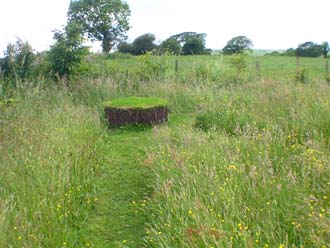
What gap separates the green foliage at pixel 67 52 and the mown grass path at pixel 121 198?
14.2 feet

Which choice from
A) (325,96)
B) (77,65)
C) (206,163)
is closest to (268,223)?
(206,163)

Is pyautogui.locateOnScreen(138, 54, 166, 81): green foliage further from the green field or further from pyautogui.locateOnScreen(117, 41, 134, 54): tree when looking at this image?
pyautogui.locateOnScreen(117, 41, 134, 54): tree

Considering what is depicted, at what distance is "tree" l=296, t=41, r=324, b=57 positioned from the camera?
33.1 metres

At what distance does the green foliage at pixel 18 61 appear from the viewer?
9133mm

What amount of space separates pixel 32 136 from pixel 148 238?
249 cm

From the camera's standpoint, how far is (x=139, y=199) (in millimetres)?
4027

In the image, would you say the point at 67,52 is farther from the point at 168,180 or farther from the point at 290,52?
the point at 290,52

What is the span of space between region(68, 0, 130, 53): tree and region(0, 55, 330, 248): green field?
119 feet

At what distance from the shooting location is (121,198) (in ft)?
13.5

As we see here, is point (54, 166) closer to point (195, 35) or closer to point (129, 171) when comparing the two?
point (129, 171)

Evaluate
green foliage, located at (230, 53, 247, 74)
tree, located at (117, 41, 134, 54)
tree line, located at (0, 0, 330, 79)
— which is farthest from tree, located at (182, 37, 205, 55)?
green foliage, located at (230, 53, 247, 74)

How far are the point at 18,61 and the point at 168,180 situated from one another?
710 cm

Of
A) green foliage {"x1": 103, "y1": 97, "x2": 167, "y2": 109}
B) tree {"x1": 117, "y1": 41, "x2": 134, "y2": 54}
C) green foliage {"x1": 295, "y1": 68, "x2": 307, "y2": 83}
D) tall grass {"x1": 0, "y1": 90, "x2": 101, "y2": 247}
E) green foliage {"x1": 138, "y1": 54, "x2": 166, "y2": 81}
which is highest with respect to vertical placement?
tree {"x1": 117, "y1": 41, "x2": 134, "y2": 54}

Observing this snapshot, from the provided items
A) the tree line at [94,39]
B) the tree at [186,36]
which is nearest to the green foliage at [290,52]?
the tree line at [94,39]
